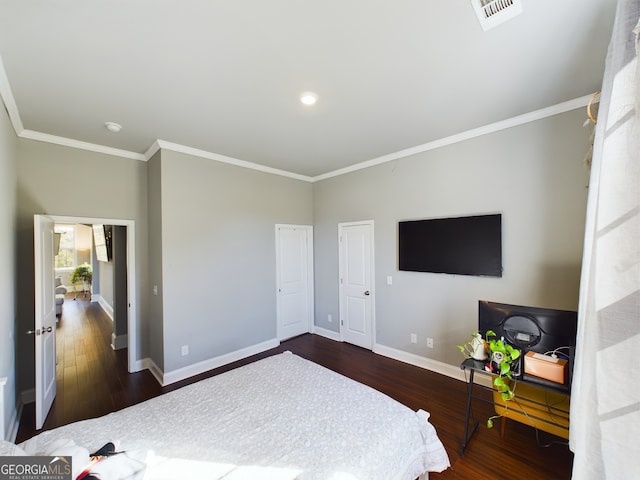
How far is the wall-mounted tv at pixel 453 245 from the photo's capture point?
9.10ft

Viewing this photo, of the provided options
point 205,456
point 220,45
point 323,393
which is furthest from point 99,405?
point 220,45

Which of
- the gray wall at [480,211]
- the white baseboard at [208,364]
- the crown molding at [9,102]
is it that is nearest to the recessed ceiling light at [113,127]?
the crown molding at [9,102]

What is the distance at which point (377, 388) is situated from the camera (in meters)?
2.91

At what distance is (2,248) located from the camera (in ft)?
6.61

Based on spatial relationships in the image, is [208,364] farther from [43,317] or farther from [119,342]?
[119,342]

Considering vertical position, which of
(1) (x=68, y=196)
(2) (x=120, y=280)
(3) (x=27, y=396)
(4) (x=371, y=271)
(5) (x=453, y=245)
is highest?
(1) (x=68, y=196)

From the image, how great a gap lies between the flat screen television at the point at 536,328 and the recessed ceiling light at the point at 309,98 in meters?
2.31

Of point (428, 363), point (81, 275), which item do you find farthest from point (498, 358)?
point (81, 275)

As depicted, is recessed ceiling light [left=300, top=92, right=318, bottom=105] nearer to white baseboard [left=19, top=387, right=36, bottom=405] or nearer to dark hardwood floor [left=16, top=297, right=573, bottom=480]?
dark hardwood floor [left=16, top=297, right=573, bottom=480]

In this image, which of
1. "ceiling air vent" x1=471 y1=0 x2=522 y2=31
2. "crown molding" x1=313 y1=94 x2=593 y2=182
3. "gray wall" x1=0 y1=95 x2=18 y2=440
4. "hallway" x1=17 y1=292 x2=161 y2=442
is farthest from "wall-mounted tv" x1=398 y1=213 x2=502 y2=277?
"gray wall" x1=0 y1=95 x2=18 y2=440

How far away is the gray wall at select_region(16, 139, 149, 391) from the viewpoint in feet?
8.91

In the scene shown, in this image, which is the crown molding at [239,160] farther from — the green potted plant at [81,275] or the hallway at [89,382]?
the green potted plant at [81,275]

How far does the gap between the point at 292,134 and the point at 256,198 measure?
1343mm

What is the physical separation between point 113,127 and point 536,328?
13.8 feet
